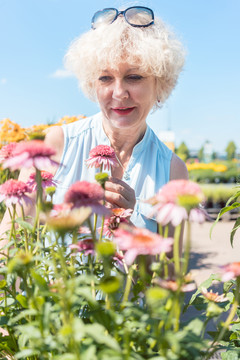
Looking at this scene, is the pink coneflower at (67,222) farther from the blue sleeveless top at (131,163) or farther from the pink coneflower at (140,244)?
the blue sleeveless top at (131,163)

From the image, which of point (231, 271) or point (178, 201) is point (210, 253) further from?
point (178, 201)

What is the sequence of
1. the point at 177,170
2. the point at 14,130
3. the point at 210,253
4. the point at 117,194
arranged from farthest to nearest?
the point at 210,253
the point at 14,130
the point at 177,170
the point at 117,194

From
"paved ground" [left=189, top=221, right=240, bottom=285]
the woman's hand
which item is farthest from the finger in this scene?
"paved ground" [left=189, top=221, right=240, bottom=285]

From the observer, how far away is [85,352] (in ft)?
1.18

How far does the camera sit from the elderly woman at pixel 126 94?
1.30m

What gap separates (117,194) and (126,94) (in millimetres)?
557

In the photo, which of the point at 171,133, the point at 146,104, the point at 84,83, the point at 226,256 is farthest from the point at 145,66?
the point at 171,133

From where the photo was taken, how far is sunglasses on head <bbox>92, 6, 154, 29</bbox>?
1.34 m

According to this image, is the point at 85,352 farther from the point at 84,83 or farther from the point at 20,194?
the point at 84,83

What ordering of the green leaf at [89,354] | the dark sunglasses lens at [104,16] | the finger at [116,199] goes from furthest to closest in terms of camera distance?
the dark sunglasses lens at [104,16] < the finger at [116,199] < the green leaf at [89,354]

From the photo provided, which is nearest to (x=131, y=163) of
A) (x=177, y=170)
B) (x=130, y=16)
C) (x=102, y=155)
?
(x=177, y=170)

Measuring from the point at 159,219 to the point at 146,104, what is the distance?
3.40 feet

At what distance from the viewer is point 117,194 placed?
846mm

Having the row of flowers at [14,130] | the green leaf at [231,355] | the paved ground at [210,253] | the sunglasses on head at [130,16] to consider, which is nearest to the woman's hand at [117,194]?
the green leaf at [231,355]
